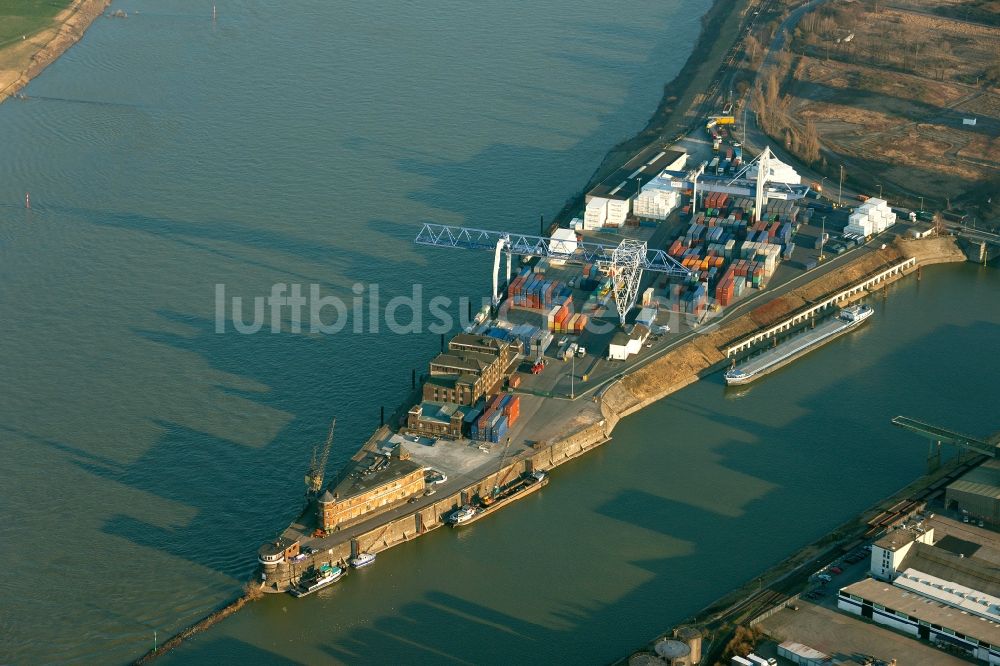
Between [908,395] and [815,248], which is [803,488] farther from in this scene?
[815,248]

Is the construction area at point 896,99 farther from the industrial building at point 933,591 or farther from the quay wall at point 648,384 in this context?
the industrial building at point 933,591

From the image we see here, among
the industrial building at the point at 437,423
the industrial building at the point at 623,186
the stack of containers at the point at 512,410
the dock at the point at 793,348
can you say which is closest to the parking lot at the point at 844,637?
the stack of containers at the point at 512,410

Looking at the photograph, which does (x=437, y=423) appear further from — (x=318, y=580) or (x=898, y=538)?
(x=898, y=538)

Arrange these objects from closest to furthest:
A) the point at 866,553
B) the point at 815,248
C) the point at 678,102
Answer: the point at 866,553
the point at 815,248
the point at 678,102

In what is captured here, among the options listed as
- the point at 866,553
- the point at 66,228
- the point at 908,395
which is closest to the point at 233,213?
the point at 66,228

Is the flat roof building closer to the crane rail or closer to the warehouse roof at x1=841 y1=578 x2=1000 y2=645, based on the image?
the warehouse roof at x1=841 y1=578 x2=1000 y2=645

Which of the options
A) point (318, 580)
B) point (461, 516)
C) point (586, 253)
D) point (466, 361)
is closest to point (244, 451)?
point (318, 580)
